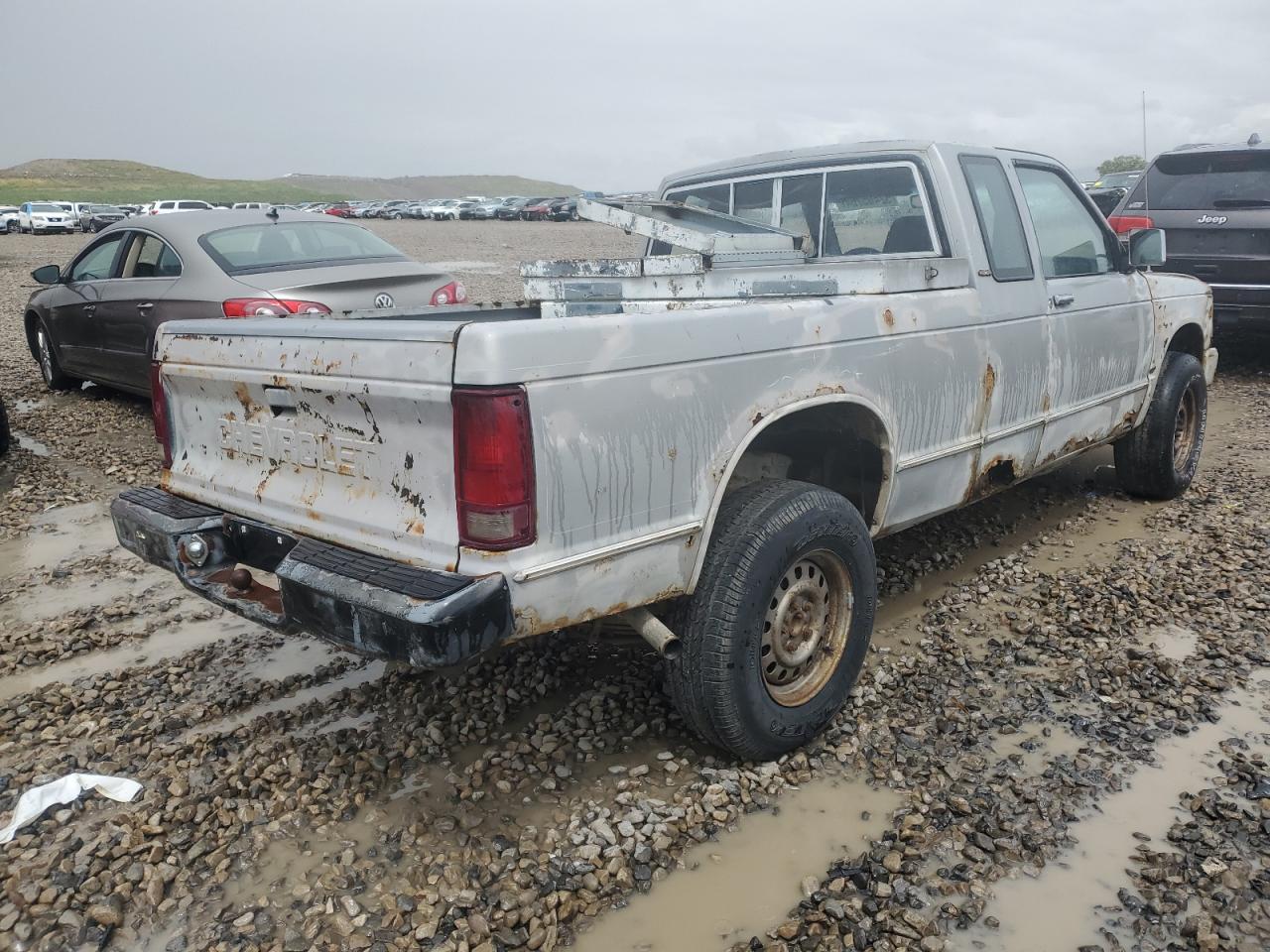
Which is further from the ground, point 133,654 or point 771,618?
point 771,618

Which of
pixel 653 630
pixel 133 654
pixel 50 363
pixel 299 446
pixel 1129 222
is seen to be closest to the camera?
pixel 653 630

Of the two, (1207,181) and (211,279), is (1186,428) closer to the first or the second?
(1207,181)

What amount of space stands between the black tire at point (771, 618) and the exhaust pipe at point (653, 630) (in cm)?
6

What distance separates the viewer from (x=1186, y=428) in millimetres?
5672

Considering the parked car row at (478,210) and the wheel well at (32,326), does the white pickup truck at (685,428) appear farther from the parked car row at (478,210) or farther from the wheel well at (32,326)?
the parked car row at (478,210)

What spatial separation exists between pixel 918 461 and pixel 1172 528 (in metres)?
2.40

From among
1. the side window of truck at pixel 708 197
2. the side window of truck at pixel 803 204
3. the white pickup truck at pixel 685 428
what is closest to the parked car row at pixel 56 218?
the side window of truck at pixel 708 197

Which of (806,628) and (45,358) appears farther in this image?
(45,358)

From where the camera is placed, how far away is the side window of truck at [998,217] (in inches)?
154

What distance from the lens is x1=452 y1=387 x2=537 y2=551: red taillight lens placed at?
89.1 inches

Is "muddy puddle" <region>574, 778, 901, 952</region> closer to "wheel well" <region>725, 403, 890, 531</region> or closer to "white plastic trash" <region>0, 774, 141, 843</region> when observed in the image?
"wheel well" <region>725, 403, 890, 531</region>

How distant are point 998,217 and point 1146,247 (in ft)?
4.29

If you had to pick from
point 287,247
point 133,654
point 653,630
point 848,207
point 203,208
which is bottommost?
point 133,654

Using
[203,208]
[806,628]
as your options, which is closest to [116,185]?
[203,208]
